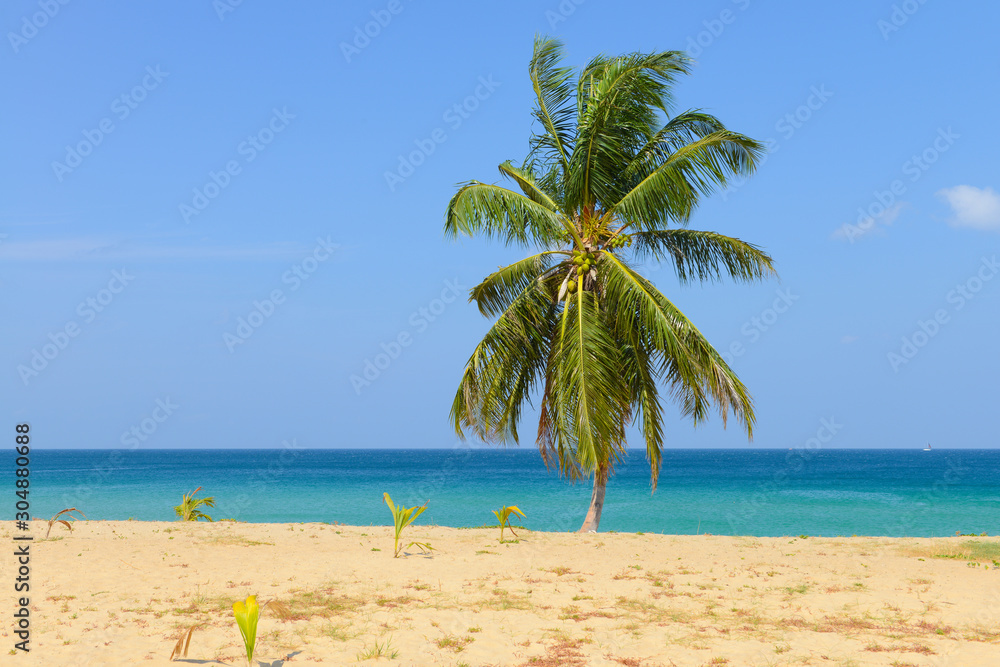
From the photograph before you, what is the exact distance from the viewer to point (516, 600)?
7965 millimetres

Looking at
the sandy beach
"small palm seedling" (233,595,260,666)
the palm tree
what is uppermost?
the palm tree

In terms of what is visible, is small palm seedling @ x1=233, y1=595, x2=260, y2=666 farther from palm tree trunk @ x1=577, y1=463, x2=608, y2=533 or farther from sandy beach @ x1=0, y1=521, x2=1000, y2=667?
palm tree trunk @ x1=577, y1=463, x2=608, y2=533

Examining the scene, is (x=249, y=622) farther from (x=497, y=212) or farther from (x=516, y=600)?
(x=497, y=212)

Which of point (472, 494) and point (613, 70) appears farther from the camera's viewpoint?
point (472, 494)

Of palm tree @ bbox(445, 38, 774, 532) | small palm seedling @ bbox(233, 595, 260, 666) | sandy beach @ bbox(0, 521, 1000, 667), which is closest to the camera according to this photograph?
small palm seedling @ bbox(233, 595, 260, 666)

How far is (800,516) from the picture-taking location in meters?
27.9

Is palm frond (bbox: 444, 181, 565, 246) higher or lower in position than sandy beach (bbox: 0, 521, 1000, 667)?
higher

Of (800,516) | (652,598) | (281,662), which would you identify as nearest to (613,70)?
(652,598)

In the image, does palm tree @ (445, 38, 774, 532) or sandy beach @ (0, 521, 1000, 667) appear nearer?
sandy beach @ (0, 521, 1000, 667)

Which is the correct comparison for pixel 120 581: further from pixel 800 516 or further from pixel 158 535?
pixel 800 516

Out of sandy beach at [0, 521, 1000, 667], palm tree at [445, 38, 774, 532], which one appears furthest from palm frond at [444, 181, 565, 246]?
sandy beach at [0, 521, 1000, 667]

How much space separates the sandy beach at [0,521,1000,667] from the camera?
5.90 metres

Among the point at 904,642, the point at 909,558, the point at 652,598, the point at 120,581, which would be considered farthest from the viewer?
the point at 909,558

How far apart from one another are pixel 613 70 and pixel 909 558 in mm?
9952
